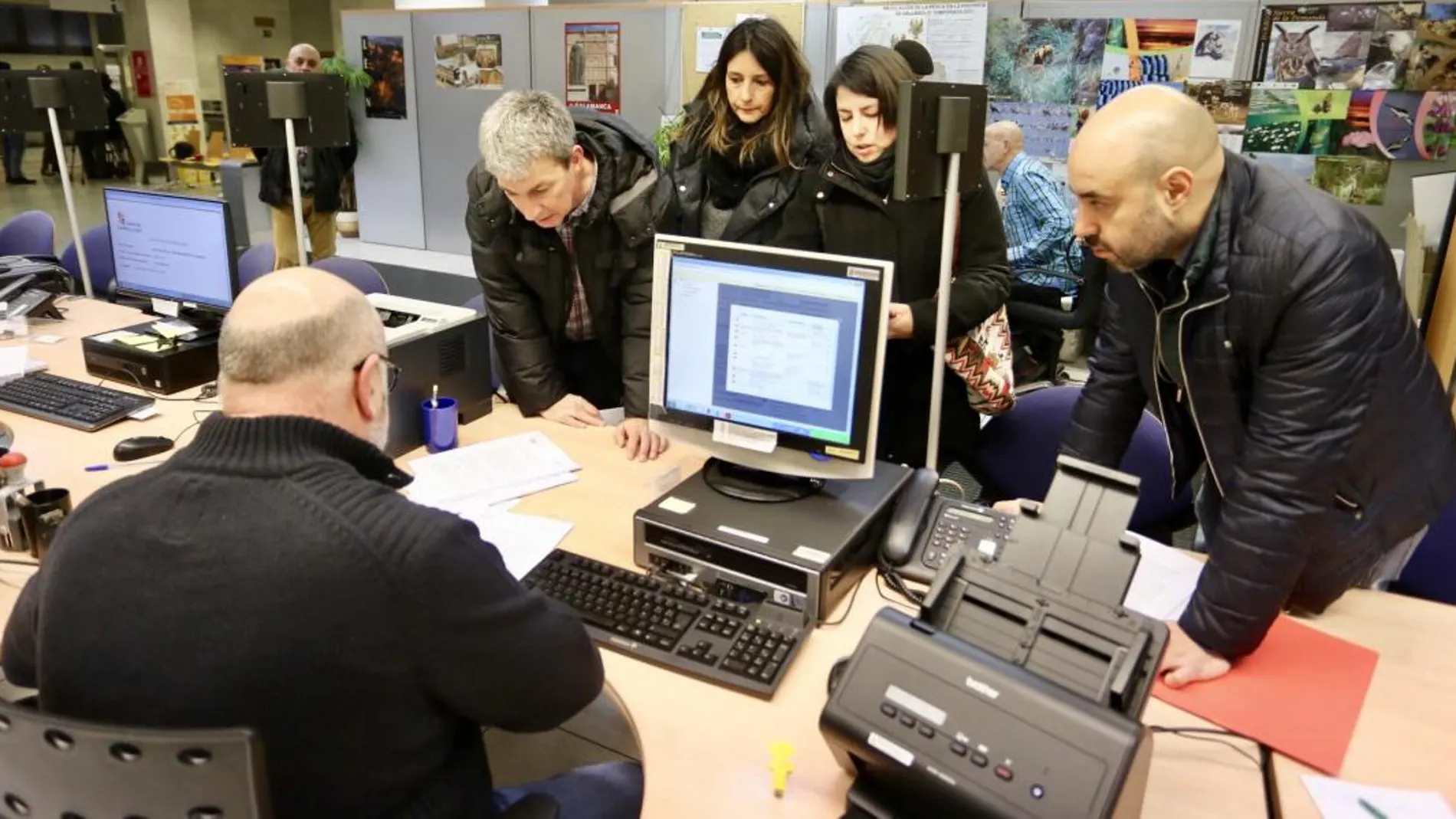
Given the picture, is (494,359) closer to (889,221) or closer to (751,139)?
(751,139)

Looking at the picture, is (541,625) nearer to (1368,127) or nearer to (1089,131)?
(1089,131)

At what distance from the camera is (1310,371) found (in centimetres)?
137

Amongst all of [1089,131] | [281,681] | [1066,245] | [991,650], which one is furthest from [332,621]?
[1066,245]

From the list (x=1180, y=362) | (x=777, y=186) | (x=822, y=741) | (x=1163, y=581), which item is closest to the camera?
(x=822, y=741)

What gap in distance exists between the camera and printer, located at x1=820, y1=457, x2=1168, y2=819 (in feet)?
3.22

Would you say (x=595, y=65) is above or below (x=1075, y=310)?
above

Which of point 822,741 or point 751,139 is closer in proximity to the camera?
point 822,741

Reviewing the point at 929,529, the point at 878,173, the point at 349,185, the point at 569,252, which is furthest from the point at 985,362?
the point at 349,185

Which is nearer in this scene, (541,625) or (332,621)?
(332,621)

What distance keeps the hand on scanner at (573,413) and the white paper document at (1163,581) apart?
4.08 ft

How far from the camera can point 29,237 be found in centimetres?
436

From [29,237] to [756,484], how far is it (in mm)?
4114

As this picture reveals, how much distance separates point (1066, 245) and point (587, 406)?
8.97ft

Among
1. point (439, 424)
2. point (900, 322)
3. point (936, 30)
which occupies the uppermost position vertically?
point (936, 30)
